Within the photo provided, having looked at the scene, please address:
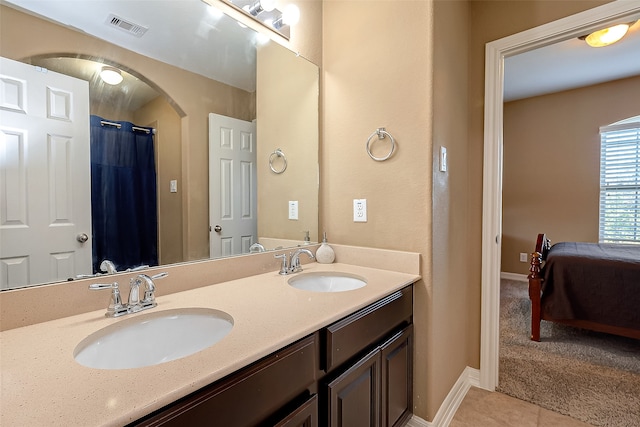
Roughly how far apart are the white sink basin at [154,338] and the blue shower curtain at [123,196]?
0.83 ft

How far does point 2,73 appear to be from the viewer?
32.0 inches

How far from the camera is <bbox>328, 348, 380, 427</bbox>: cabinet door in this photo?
95cm

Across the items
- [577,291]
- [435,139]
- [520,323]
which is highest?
[435,139]

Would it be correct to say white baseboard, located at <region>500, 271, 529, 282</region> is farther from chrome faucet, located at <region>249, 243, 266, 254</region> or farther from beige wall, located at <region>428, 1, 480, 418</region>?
chrome faucet, located at <region>249, 243, 266, 254</region>

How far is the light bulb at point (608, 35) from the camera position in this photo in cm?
236

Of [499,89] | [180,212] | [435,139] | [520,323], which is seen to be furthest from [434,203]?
[520,323]

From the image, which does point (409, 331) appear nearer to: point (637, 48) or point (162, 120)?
point (162, 120)

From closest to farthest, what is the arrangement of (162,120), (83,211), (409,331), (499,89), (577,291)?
(83,211) → (162,120) → (409,331) → (499,89) → (577,291)

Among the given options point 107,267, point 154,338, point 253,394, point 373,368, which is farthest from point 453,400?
point 107,267

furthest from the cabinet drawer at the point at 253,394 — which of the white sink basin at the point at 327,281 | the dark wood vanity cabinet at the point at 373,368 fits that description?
the white sink basin at the point at 327,281

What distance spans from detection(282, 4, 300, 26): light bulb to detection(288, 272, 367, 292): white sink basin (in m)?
1.31

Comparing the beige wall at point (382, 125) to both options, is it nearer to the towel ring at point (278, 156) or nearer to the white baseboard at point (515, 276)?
the towel ring at point (278, 156)

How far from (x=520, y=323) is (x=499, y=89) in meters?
2.28

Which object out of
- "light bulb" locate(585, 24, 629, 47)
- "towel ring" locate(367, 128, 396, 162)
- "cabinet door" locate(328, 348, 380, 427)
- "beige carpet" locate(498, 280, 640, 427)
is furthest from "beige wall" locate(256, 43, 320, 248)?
"light bulb" locate(585, 24, 629, 47)
